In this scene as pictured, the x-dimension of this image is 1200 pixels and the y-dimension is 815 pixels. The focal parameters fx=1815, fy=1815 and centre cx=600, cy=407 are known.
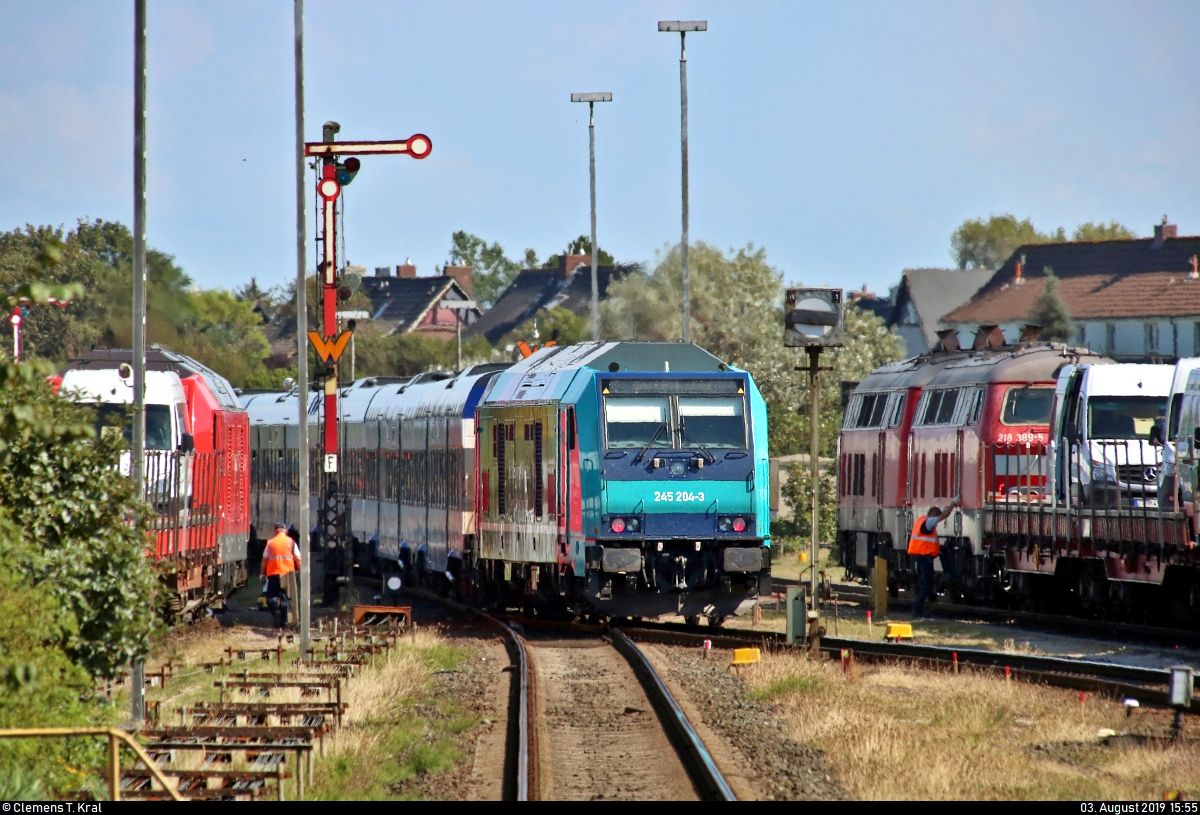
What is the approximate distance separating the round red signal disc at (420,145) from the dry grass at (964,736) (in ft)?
32.5

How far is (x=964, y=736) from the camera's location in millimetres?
14500

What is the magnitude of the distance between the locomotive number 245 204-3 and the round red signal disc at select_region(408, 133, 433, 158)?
21.0 feet

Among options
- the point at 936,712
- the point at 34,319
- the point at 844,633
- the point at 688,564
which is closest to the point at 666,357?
the point at 688,564

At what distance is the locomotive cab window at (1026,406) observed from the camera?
28297 millimetres

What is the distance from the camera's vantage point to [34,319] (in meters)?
65.0

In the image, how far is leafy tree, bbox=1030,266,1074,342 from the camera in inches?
3068

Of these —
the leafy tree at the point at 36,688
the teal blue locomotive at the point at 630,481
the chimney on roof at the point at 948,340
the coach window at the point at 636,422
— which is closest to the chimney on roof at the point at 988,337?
the chimney on roof at the point at 948,340

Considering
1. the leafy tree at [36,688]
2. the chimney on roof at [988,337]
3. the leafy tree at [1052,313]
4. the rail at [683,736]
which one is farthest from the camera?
the leafy tree at [1052,313]

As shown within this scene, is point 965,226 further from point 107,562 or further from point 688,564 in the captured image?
point 107,562

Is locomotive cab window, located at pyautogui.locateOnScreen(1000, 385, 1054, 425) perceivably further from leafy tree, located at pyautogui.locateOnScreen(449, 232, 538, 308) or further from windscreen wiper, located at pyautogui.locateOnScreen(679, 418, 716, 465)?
leafy tree, located at pyautogui.locateOnScreen(449, 232, 538, 308)

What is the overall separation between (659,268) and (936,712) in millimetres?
59003

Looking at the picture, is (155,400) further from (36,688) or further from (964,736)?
(36,688)

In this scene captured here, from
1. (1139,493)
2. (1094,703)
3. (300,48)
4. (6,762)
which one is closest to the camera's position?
(6,762)

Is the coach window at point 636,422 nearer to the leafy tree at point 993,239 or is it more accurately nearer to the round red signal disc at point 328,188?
the round red signal disc at point 328,188
